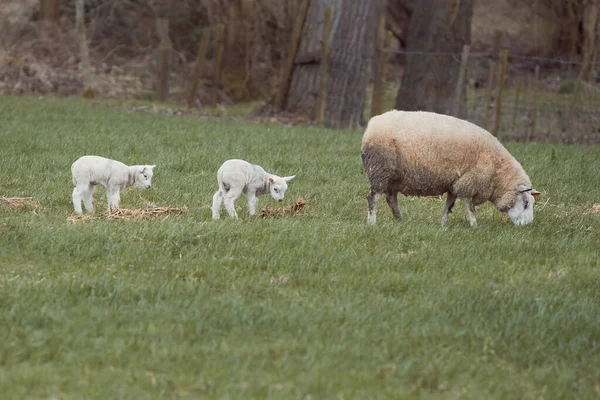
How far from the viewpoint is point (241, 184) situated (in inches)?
351

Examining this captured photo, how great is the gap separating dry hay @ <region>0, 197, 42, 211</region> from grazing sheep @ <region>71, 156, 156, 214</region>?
1.58ft

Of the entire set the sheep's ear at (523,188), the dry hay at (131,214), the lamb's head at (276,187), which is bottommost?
the dry hay at (131,214)

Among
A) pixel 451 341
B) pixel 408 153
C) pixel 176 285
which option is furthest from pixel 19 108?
pixel 451 341

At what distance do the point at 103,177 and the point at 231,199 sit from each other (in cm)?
117

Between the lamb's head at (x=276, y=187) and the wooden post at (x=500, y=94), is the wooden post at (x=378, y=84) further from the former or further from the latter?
the lamb's head at (x=276, y=187)

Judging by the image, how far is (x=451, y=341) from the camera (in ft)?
19.8

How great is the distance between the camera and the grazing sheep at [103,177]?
29.2ft

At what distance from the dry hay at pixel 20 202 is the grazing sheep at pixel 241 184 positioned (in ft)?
5.76

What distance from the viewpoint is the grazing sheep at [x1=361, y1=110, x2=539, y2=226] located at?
29.9 feet

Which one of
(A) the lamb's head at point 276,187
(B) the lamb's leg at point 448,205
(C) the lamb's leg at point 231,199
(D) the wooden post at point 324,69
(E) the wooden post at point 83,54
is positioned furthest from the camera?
(E) the wooden post at point 83,54

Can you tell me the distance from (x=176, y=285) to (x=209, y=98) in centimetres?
1880

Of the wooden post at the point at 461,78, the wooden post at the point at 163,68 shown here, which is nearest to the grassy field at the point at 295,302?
the wooden post at the point at 461,78

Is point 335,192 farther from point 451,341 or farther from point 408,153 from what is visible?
point 451,341

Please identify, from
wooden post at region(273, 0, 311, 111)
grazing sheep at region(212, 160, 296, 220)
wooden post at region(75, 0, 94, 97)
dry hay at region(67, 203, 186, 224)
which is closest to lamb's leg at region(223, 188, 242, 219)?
grazing sheep at region(212, 160, 296, 220)
